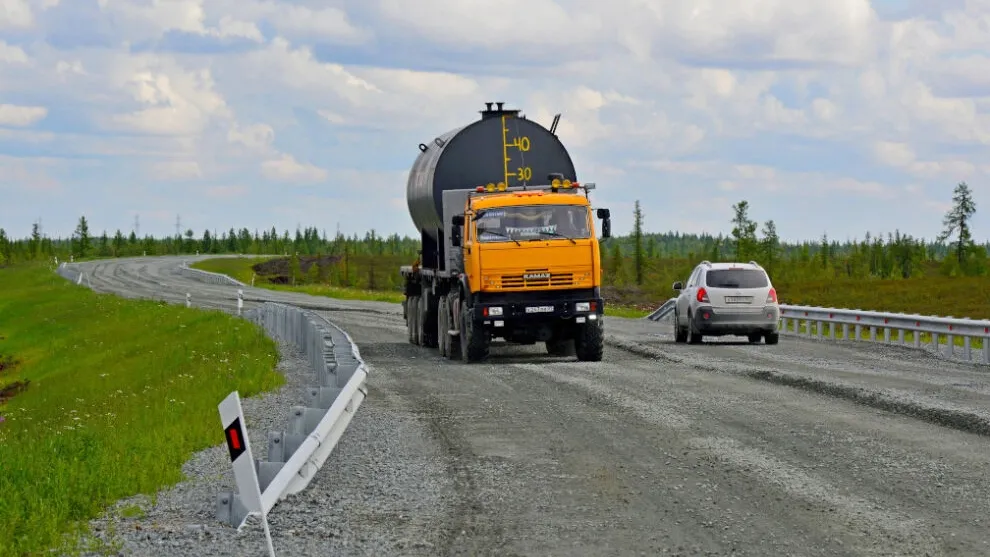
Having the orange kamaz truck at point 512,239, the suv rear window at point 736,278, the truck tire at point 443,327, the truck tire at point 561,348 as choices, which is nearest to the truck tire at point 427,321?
the truck tire at point 443,327

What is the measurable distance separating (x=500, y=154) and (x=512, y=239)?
8.30ft

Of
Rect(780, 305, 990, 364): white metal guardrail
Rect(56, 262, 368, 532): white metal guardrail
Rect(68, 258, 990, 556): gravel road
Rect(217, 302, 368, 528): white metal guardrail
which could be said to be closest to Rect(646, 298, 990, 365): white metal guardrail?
Rect(780, 305, 990, 364): white metal guardrail

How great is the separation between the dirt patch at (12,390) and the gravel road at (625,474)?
22.3 m

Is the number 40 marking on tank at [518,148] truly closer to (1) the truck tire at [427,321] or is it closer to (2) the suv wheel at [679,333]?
(1) the truck tire at [427,321]

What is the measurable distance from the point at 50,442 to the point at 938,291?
6903 centimetres

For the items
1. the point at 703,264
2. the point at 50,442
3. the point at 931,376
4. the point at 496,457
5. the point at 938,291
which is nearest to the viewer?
the point at 496,457

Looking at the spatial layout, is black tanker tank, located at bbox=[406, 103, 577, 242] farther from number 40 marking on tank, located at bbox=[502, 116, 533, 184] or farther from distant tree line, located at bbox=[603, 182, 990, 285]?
distant tree line, located at bbox=[603, 182, 990, 285]

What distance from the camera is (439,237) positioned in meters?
26.2

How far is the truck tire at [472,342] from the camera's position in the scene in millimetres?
23797

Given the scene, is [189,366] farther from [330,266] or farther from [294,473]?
[330,266]

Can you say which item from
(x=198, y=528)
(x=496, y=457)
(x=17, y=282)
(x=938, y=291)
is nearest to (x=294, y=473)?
(x=198, y=528)

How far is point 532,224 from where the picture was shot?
23500 millimetres

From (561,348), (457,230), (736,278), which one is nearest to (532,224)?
(457,230)

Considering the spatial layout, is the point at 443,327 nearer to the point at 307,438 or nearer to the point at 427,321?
the point at 427,321
